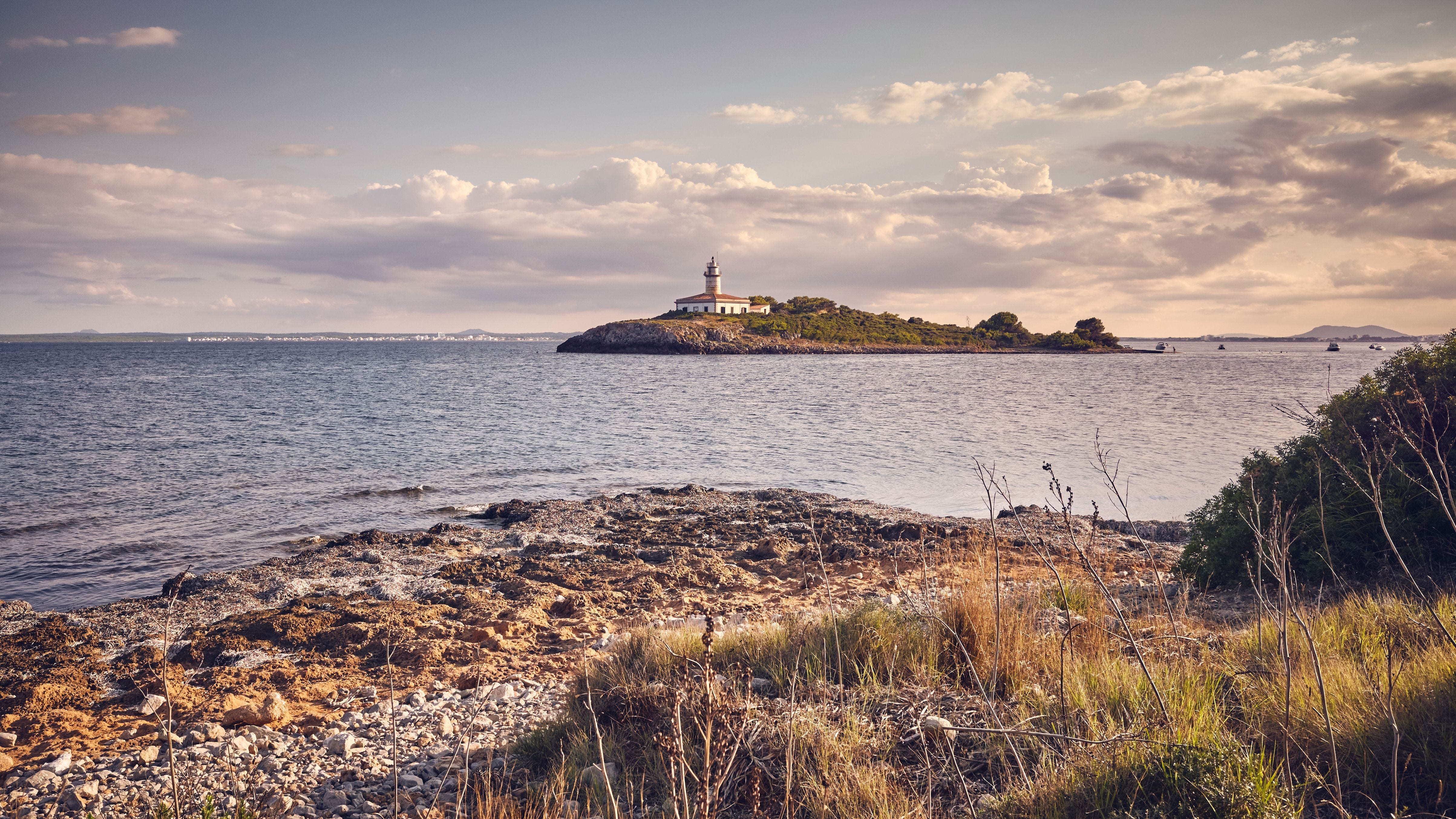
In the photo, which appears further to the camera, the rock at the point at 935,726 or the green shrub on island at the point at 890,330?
the green shrub on island at the point at 890,330

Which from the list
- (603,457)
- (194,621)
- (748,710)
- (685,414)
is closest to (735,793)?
(748,710)

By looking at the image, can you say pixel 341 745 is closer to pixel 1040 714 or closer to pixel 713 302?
pixel 1040 714

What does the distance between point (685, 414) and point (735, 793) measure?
1275 inches

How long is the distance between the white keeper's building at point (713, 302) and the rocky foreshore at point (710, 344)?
1316cm

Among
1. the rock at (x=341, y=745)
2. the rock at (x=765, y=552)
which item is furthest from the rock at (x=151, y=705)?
the rock at (x=765, y=552)

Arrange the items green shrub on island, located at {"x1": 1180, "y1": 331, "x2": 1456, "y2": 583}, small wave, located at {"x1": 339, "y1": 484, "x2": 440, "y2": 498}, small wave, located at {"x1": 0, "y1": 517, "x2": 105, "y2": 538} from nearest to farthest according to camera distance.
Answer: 1. green shrub on island, located at {"x1": 1180, "y1": 331, "x2": 1456, "y2": 583}
2. small wave, located at {"x1": 0, "y1": 517, "x2": 105, "y2": 538}
3. small wave, located at {"x1": 339, "y1": 484, "x2": 440, "y2": 498}

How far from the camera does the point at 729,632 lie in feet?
20.7

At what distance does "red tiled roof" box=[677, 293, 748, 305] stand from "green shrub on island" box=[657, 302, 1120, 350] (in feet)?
11.3

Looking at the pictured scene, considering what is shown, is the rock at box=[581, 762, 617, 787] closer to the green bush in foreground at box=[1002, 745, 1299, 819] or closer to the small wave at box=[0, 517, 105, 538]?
the green bush in foreground at box=[1002, 745, 1299, 819]

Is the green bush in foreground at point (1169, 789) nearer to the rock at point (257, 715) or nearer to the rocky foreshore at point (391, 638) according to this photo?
the rocky foreshore at point (391, 638)

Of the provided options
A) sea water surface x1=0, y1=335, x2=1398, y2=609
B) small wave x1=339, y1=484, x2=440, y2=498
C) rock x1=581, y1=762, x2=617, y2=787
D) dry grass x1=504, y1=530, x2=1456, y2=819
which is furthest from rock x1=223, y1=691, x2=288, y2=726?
small wave x1=339, y1=484, x2=440, y2=498

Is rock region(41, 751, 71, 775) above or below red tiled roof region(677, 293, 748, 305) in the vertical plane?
below

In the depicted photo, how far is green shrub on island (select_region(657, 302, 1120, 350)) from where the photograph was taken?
12888 cm

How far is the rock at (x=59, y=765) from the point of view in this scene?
5.31m
